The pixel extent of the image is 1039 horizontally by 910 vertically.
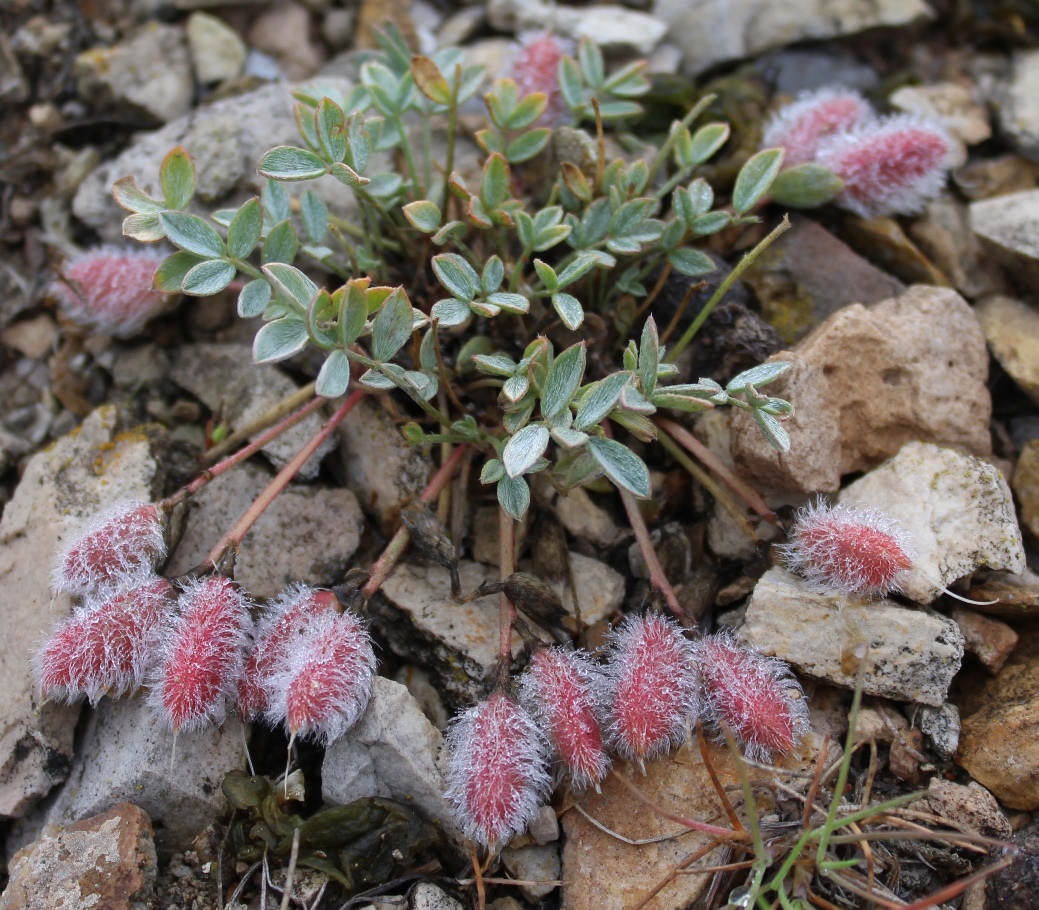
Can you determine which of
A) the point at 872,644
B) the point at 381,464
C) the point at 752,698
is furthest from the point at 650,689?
the point at 381,464

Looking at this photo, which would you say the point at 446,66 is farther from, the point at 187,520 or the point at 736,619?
the point at 736,619

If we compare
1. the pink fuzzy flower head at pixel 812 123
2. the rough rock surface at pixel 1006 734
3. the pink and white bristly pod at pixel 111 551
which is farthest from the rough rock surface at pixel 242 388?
the rough rock surface at pixel 1006 734

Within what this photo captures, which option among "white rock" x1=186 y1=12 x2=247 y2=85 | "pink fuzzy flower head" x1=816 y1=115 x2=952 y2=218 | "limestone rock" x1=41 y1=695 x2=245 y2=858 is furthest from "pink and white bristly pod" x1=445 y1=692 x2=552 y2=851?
"white rock" x1=186 y1=12 x2=247 y2=85

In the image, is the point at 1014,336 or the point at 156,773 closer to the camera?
the point at 156,773

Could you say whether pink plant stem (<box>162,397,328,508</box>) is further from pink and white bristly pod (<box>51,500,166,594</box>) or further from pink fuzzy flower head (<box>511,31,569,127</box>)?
pink fuzzy flower head (<box>511,31,569,127</box>)

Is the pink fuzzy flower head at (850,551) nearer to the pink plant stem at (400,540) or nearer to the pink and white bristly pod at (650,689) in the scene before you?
the pink and white bristly pod at (650,689)

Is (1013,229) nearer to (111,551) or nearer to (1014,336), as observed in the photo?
(1014,336)
